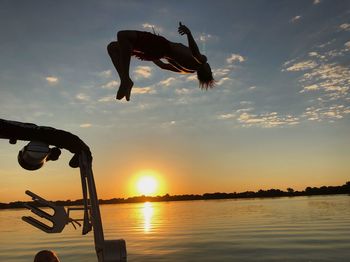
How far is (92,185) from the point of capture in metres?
5.02

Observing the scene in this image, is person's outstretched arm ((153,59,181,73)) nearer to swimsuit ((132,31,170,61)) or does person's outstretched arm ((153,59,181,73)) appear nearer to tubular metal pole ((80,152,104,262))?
swimsuit ((132,31,170,61))

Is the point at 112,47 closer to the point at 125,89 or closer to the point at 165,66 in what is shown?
the point at 125,89

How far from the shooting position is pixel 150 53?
5.50 meters

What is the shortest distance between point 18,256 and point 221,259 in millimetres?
13929

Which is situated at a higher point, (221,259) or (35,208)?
(35,208)

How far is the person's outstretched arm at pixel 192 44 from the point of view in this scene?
5.36 metres

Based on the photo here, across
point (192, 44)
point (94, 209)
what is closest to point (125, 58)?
point (192, 44)

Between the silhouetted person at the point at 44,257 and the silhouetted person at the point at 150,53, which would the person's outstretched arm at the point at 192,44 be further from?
the silhouetted person at the point at 44,257

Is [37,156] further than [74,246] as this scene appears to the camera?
No

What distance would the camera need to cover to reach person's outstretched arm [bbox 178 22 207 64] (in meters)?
5.36

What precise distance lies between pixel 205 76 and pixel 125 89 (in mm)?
1304

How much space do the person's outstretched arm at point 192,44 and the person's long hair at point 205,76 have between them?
11cm

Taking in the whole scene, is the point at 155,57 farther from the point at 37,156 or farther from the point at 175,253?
the point at 175,253

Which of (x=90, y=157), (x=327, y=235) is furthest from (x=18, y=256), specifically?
(x=90, y=157)
